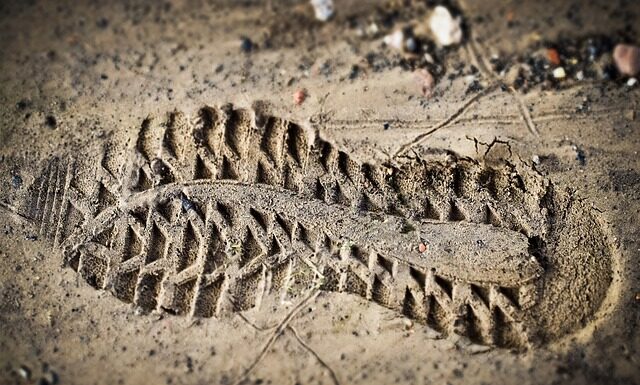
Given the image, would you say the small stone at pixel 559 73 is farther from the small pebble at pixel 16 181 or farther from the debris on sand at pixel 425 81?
the small pebble at pixel 16 181

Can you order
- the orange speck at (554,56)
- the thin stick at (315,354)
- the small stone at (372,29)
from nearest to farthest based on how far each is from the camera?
the thin stick at (315,354)
the orange speck at (554,56)
the small stone at (372,29)

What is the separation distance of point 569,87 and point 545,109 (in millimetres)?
219

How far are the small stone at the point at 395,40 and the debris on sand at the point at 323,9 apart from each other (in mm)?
369

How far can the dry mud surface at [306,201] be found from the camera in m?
3.22

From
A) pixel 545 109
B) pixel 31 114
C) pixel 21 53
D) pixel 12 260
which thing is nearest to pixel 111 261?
pixel 12 260

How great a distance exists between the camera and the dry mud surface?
322 cm

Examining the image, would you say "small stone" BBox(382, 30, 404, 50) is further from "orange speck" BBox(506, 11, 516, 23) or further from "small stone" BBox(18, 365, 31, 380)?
"small stone" BBox(18, 365, 31, 380)

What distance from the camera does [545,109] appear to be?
354 centimetres

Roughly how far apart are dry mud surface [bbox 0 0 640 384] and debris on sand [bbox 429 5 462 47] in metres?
0.06

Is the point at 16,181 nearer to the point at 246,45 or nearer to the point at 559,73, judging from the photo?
the point at 246,45

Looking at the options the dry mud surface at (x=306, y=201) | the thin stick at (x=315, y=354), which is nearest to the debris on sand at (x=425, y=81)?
the dry mud surface at (x=306, y=201)

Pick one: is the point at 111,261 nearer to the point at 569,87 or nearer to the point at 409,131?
the point at 409,131

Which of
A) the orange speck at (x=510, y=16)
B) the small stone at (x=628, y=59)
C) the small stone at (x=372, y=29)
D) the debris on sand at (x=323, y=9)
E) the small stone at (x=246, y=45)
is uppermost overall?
the debris on sand at (x=323, y=9)

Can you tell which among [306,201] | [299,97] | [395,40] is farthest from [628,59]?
[306,201]
